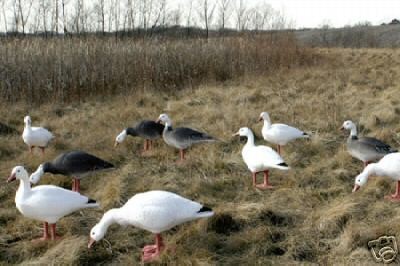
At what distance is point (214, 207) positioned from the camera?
198 inches

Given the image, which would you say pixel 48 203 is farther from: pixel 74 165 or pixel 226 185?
pixel 226 185

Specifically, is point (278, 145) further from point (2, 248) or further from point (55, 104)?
point (55, 104)

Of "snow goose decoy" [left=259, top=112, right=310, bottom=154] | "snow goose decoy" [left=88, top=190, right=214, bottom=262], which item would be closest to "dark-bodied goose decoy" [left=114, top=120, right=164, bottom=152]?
"snow goose decoy" [left=259, top=112, right=310, bottom=154]

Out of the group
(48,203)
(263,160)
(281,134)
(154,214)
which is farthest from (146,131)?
(154,214)

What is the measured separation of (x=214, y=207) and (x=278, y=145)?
230 cm

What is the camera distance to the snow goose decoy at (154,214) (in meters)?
3.84

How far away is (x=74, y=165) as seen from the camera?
211 inches

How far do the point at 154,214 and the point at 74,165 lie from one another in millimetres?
1912

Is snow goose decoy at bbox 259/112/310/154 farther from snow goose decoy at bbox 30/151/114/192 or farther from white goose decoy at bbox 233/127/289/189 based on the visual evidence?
snow goose decoy at bbox 30/151/114/192

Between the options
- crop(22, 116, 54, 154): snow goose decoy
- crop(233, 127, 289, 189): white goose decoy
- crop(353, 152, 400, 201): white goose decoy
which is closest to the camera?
crop(353, 152, 400, 201): white goose decoy

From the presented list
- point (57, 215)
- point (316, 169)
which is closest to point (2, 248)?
point (57, 215)

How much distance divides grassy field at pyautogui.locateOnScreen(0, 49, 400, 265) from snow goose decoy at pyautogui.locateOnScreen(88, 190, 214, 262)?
212 millimetres

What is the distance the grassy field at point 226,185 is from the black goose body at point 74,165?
0.32m

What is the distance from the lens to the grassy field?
160 inches
